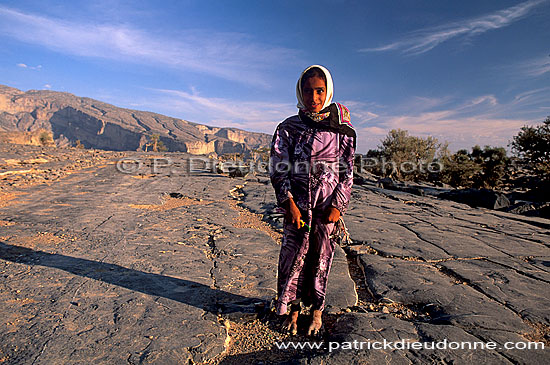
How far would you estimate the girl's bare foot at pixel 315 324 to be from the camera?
189 cm

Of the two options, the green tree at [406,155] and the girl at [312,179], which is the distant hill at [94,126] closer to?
the green tree at [406,155]

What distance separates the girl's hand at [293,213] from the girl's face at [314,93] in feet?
2.10

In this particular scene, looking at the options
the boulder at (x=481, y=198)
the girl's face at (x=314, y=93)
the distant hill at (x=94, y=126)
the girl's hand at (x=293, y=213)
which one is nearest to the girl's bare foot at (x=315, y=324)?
the girl's hand at (x=293, y=213)

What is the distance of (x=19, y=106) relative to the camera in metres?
103

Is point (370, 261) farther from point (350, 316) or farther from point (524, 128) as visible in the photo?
point (524, 128)

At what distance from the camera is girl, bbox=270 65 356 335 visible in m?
1.98

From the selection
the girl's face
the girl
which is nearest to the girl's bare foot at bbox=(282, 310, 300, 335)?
the girl

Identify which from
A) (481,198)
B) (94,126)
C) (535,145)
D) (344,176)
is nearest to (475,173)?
(535,145)

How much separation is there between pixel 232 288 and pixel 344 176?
1373 millimetres

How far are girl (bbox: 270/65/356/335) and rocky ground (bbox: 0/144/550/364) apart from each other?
323 millimetres

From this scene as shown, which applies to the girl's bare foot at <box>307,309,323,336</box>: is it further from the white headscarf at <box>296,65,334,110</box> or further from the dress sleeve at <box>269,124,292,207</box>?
the white headscarf at <box>296,65,334,110</box>

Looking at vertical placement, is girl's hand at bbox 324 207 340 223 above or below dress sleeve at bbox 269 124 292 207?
below

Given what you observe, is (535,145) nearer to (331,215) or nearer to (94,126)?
(331,215)

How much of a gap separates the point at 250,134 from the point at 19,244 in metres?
142
